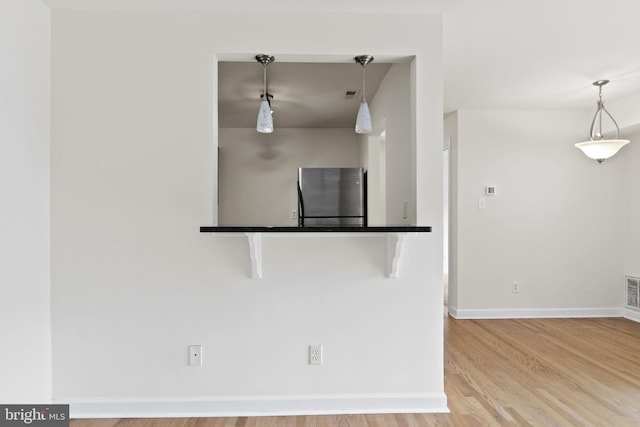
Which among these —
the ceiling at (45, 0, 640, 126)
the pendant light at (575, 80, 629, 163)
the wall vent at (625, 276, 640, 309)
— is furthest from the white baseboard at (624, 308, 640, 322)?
the ceiling at (45, 0, 640, 126)

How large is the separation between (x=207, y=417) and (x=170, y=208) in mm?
1174

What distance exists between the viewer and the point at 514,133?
4168 mm

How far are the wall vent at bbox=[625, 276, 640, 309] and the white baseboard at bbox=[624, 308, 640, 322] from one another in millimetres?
52

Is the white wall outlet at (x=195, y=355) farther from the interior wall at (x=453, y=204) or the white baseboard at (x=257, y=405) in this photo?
the interior wall at (x=453, y=204)

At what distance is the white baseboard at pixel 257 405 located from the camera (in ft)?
6.91

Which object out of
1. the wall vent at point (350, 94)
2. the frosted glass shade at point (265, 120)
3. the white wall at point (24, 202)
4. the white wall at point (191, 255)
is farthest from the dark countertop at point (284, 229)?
the wall vent at point (350, 94)

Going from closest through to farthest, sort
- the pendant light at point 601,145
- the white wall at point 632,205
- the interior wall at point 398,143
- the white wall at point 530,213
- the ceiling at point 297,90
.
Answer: the interior wall at point 398,143
the ceiling at point 297,90
the pendant light at point 601,145
the white wall at point 632,205
the white wall at point 530,213

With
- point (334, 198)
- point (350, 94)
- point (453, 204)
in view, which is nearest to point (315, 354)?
point (334, 198)

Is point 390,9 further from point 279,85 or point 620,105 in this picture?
point 620,105

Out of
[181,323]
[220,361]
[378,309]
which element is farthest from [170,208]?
[378,309]

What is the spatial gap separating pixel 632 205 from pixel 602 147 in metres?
1.02

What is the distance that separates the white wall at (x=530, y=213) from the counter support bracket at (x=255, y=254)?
2.73m

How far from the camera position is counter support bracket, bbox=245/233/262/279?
2.02 meters

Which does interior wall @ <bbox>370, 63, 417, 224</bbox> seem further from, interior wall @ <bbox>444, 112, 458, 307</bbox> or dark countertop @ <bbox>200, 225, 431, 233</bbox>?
interior wall @ <bbox>444, 112, 458, 307</bbox>
